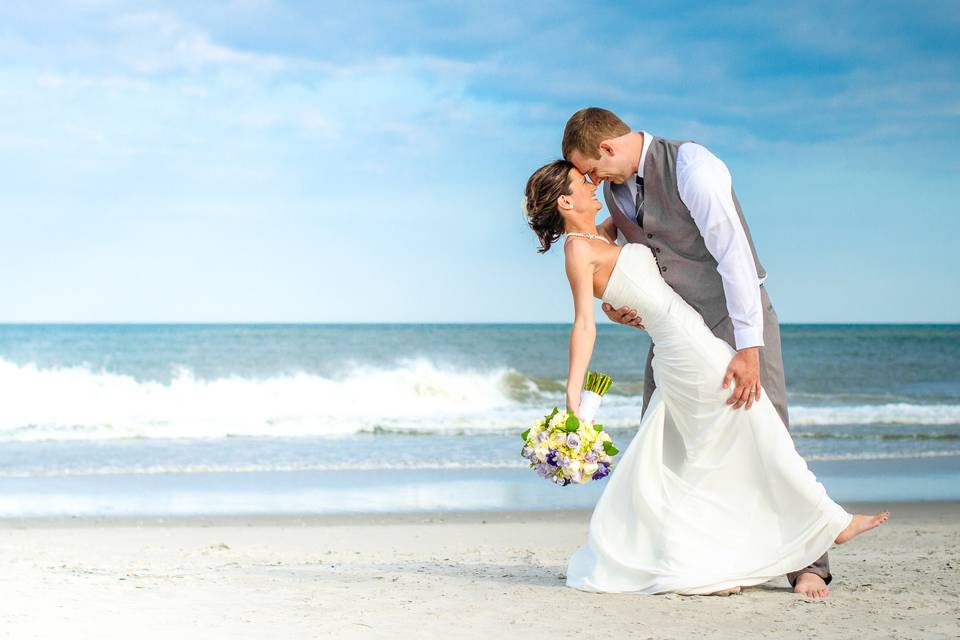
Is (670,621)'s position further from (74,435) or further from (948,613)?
(74,435)

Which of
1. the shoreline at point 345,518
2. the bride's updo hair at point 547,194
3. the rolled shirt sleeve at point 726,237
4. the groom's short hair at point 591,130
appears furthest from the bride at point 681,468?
the shoreline at point 345,518

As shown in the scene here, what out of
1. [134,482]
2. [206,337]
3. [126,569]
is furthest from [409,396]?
[206,337]

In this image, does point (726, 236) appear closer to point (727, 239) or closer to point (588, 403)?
point (727, 239)

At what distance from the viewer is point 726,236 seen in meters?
3.82

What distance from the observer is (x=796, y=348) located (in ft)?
148

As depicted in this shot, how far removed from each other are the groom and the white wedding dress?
77mm

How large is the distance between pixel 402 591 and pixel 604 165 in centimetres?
202

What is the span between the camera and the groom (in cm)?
383

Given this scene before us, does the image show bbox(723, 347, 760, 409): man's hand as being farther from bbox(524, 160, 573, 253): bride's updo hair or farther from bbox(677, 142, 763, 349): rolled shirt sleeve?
bbox(524, 160, 573, 253): bride's updo hair

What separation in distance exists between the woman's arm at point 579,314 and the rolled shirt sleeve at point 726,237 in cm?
46

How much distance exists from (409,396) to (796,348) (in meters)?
28.8

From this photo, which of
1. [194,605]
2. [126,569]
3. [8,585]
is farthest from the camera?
[126,569]

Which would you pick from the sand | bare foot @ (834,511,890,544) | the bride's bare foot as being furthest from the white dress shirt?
the sand

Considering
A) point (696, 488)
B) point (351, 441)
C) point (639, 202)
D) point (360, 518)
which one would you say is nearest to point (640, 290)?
point (639, 202)
